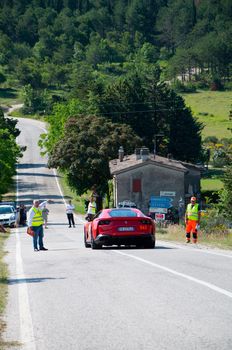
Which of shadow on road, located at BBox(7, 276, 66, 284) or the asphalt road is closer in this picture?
the asphalt road

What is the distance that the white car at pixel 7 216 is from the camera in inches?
2066

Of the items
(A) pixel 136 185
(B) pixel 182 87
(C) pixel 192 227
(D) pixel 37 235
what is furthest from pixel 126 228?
(B) pixel 182 87

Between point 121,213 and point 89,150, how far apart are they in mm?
57212

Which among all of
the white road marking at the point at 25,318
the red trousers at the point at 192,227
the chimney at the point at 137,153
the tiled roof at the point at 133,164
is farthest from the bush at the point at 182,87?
the white road marking at the point at 25,318

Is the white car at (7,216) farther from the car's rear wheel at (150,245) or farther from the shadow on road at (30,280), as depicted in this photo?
the shadow on road at (30,280)

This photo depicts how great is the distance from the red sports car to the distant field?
391 feet

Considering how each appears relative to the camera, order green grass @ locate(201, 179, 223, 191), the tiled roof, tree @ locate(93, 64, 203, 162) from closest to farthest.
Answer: the tiled roof < green grass @ locate(201, 179, 223, 191) < tree @ locate(93, 64, 203, 162)

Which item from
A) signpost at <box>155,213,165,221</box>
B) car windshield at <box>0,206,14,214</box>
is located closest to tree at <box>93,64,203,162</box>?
car windshield at <box>0,206,14,214</box>

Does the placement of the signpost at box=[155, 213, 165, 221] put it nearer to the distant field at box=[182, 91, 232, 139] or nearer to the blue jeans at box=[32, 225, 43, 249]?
the blue jeans at box=[32, 225, 43, 249]

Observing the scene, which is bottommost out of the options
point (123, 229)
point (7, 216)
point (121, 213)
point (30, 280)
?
point (30, 280)

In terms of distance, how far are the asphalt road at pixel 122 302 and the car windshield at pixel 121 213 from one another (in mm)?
3510

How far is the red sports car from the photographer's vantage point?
2364 centimetres

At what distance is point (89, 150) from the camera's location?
8138 cm

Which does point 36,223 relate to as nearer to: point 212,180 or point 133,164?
point 133,164
